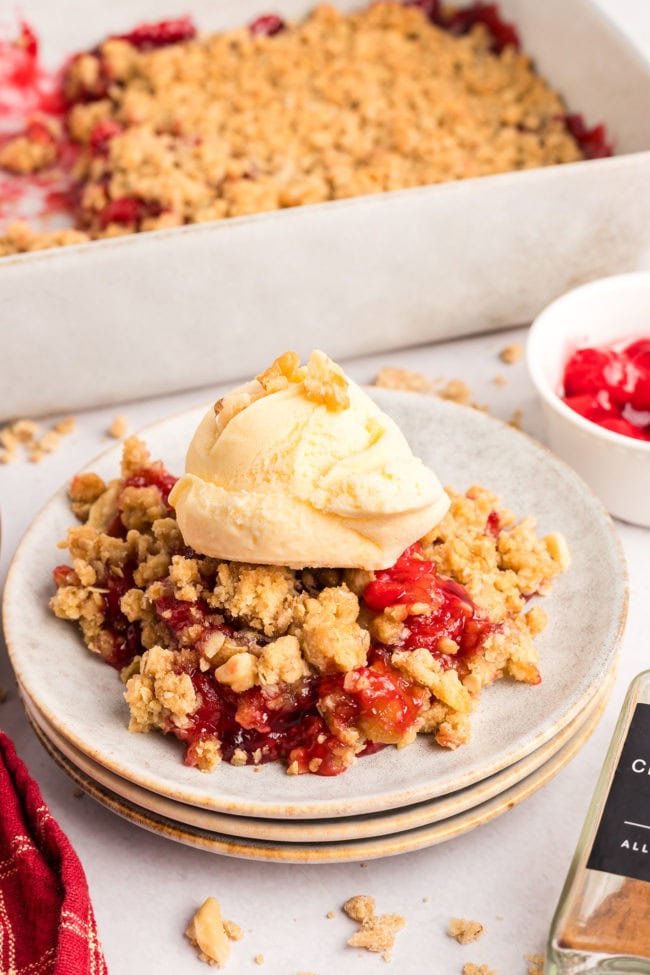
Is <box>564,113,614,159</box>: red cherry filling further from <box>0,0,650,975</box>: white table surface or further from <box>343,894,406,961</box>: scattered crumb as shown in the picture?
<box>343,894,406,961</box>: scattered crumb

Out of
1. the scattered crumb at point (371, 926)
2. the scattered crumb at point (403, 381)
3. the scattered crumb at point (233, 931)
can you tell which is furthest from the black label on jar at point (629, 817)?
the scattered crumb at point (403, 381)

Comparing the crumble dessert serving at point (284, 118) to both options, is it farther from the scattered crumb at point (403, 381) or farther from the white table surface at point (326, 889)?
the white table surface at point (326, 889)

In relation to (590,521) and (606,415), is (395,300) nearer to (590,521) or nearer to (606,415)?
(606,415)

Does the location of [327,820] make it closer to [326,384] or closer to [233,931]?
[233,931]

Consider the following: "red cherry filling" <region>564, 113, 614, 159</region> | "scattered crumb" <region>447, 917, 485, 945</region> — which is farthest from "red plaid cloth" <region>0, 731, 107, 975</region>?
"red cherry filling" <region>564, 113, 614, 159</region>

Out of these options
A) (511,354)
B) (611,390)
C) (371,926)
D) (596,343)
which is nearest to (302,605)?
(371,926)
